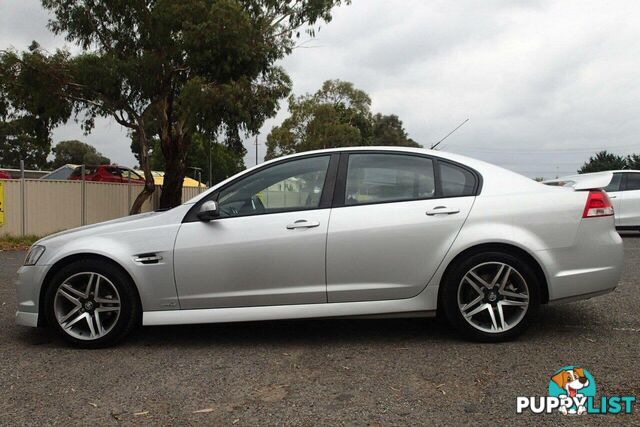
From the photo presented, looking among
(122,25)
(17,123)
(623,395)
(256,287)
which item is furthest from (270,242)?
(17,123)

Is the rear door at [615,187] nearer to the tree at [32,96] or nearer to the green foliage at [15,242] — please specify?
the green foliage at [15,242]

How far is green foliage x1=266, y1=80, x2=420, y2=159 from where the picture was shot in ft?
161

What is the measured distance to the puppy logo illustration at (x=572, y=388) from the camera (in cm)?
302

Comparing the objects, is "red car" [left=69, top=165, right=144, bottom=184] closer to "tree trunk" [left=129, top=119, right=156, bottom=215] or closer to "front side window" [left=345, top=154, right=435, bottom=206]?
"tree trunk" [left=129, top=119, right=156, bottom=215]

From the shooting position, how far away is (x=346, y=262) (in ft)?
13.3

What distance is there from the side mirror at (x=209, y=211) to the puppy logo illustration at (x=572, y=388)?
2561mm

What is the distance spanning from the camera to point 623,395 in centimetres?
312

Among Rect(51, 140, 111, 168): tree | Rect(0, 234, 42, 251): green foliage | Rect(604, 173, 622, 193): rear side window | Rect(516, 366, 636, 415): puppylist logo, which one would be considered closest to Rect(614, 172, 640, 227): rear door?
Rect(604, 173, 622, 193): rear side window

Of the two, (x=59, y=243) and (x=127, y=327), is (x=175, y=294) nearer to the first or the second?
(x=127, y=327)

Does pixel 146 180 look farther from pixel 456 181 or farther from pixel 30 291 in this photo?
pixel 456 181

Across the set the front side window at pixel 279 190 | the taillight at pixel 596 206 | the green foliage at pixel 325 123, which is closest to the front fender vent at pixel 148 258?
the front side window at pixel 279 190

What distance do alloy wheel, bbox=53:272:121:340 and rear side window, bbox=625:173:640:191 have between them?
12284mm

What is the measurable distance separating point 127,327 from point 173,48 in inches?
563

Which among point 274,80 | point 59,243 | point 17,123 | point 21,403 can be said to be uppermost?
point 274,80
